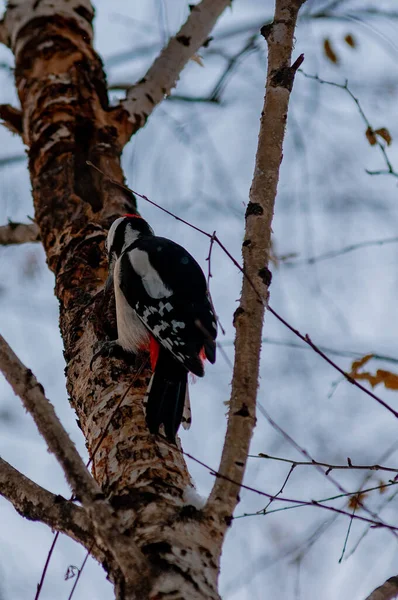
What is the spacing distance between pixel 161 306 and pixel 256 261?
49.4 inches

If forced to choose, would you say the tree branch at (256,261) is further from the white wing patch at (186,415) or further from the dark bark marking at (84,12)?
the dark bark marking at (84,12)

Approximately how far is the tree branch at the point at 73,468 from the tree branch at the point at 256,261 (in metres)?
0.25

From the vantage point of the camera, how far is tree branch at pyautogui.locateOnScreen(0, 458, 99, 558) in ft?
5.91

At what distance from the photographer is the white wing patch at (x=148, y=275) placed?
11.0 ft

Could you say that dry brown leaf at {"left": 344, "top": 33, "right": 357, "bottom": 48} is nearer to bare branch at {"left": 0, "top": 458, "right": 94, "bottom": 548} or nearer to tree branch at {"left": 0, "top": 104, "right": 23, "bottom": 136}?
tree branch at {"left": 0, "top": 104, "right": 23, "bottom": 136}

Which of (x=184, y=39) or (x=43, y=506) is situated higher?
(x=184, y=39)

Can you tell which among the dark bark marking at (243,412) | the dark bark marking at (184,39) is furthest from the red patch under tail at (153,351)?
the dark bark marking at (184,39)

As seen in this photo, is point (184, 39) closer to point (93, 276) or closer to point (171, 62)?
point (171, 62)

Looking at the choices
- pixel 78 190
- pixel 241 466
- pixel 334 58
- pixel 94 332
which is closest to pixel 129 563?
pixel 241 466

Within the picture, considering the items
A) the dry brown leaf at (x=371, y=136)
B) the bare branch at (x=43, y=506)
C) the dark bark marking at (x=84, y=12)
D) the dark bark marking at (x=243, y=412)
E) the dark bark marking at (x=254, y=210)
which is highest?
the dark bark marking at (x=84, y=12)

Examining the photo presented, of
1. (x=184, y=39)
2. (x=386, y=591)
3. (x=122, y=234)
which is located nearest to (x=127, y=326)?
(x=122, y=234)

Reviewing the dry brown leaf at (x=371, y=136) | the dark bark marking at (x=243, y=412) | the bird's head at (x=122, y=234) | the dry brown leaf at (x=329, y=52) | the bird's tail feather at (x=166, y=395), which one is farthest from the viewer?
the dry brown leaf at (x=329, y=52)

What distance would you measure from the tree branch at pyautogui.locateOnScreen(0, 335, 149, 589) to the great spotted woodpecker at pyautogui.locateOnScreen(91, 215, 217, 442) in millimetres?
847

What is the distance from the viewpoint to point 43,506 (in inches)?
73.4
